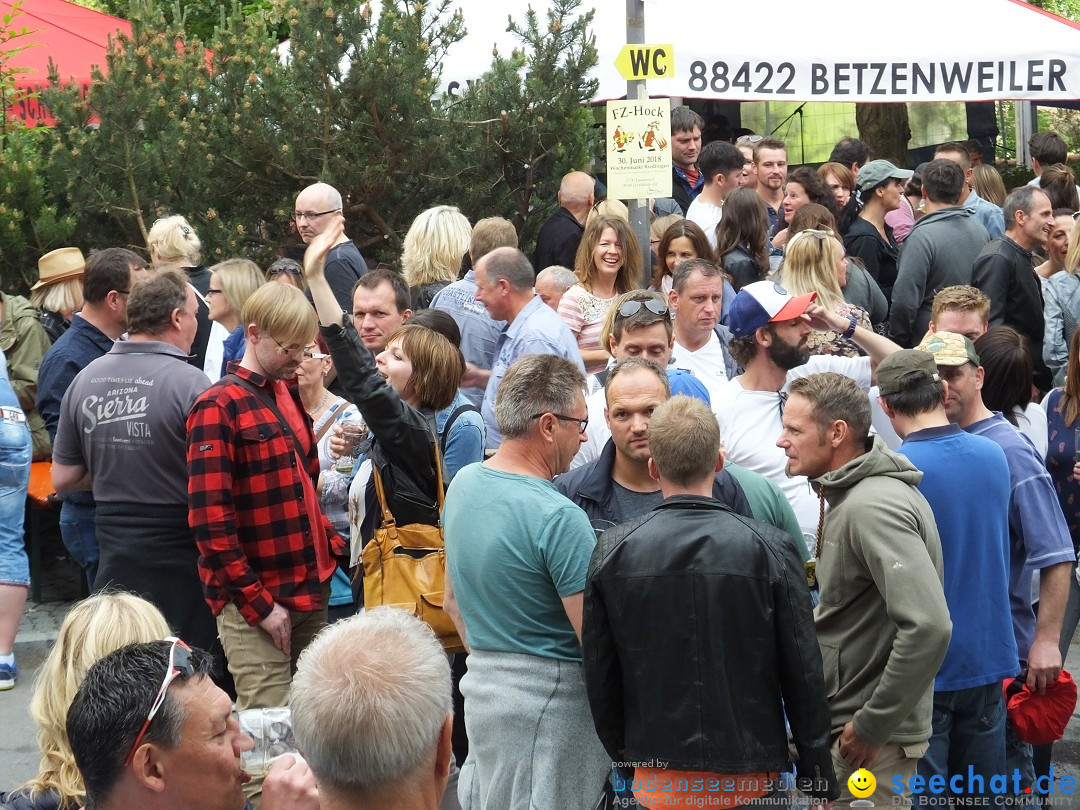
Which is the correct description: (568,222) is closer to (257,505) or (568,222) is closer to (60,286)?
(60,286)

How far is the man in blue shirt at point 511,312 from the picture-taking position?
581cm

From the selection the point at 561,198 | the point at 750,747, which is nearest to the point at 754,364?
the point at 750,747

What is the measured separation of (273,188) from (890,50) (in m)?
4.78

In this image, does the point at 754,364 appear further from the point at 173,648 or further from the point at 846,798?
the point at 173,648

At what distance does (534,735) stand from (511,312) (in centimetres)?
285

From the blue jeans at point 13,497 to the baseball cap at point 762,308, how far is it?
12.2 feet

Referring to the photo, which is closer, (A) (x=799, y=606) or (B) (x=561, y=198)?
(A) (x=799, y=606)

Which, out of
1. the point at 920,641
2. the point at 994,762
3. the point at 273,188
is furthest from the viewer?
the point at 273,188

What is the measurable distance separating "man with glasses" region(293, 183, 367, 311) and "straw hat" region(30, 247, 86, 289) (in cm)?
135

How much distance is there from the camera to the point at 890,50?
31.1ft

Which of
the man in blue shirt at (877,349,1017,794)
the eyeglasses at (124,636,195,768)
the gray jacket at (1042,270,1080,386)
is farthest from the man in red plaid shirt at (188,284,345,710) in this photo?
the gray jacket at (1042,270,1080,386)

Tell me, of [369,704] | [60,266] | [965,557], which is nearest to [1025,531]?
[965,557]

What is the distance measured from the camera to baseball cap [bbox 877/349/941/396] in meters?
4.10

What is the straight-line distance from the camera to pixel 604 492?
4.00m
